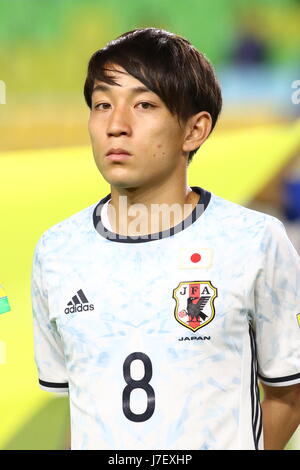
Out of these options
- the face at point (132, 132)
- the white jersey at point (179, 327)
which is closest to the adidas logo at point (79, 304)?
the white jersey at point (179, 327)

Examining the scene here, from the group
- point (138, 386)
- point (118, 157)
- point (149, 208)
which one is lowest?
point (138, 386)

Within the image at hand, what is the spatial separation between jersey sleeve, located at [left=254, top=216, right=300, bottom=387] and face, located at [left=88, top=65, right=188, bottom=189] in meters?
0.31

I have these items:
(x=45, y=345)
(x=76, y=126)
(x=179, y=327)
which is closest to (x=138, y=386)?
(x=179, y=327)

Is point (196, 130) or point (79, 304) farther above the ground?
point (196, 130)

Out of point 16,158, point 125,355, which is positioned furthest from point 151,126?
point 16,158

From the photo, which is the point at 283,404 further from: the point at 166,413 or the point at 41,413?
the point at 41,413

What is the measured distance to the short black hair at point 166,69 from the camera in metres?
1.89

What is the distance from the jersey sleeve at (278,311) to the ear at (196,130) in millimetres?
268

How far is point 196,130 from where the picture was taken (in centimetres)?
201

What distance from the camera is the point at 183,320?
1.86 meters

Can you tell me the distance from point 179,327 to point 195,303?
0.07m

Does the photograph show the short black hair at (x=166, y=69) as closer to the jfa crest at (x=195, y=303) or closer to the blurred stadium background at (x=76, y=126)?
the jfa crest at (x=195, y=303)

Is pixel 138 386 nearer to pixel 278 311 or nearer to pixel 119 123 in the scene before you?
pixel 278 311
